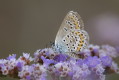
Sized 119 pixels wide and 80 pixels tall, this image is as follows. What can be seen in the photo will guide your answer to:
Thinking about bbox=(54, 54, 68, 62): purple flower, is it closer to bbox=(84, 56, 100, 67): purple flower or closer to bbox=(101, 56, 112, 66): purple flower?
bbox=(84, 56, 100, 67): purple flower

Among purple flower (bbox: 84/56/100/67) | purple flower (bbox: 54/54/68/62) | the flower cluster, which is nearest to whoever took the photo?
the flower cluster

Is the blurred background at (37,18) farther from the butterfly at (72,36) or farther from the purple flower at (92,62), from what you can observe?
the purple flower at (92,62)

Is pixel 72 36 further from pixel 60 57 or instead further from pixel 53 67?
pixel 53 67

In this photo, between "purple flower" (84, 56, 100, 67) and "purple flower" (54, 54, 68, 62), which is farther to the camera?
"purple flower" (54, 54, 68, 62)

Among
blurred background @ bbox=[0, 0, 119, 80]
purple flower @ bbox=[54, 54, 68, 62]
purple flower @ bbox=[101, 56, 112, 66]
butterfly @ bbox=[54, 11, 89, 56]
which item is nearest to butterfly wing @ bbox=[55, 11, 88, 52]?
butterfly @ bbox=[54, 11, 89, 56]

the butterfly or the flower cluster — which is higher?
the butterfly

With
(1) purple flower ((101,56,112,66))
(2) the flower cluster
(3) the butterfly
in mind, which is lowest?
(2) the flower cluster

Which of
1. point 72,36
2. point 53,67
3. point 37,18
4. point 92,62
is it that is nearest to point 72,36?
point 72,36

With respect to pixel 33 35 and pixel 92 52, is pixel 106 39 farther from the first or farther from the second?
pixel 33 35
